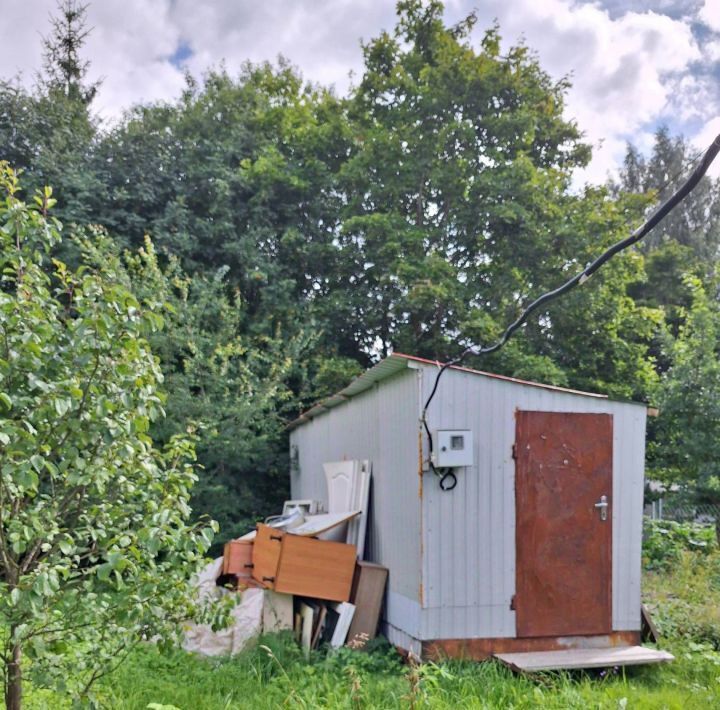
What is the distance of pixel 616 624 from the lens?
18.2 feet

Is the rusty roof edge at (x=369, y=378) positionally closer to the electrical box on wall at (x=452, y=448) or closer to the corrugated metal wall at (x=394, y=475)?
the corrugated metal wall at (x=394, y=475)

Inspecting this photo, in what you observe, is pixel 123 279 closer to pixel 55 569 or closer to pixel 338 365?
pixel 338 365

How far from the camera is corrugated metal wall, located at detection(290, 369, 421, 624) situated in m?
5.43

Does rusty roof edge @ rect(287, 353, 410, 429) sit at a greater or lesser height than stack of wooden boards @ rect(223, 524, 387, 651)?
greater

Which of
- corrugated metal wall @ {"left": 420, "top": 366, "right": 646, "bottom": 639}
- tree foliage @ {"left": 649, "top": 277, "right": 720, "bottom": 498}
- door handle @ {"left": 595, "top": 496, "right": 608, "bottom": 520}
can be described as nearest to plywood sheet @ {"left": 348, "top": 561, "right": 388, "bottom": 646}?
corrugated metal wall @ {"left": 420, "top": 366, "right": 646, "bottom": 639}

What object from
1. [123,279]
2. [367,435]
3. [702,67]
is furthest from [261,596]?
[702,67]

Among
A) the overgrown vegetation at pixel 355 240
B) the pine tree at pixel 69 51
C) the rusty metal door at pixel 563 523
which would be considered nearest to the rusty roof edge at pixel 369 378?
the rusty metal door at pixel 563 523

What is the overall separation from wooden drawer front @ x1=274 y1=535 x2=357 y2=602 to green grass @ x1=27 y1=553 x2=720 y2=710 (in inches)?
17.4

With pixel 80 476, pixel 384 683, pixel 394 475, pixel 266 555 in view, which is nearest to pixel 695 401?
pixel 394 475

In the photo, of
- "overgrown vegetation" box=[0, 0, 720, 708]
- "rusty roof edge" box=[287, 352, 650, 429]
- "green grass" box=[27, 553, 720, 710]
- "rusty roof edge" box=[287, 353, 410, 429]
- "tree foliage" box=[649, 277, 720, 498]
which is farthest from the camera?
"overgrown vegetation" box=[0, 0, 720, 708]

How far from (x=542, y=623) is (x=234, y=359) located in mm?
6926

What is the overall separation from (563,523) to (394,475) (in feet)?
4.75

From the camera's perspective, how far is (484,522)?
5395mm

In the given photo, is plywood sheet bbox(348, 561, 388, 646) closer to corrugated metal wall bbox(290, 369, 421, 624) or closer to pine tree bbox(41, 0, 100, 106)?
corrugated metal wall bbox(290, 369, 421, 624)
